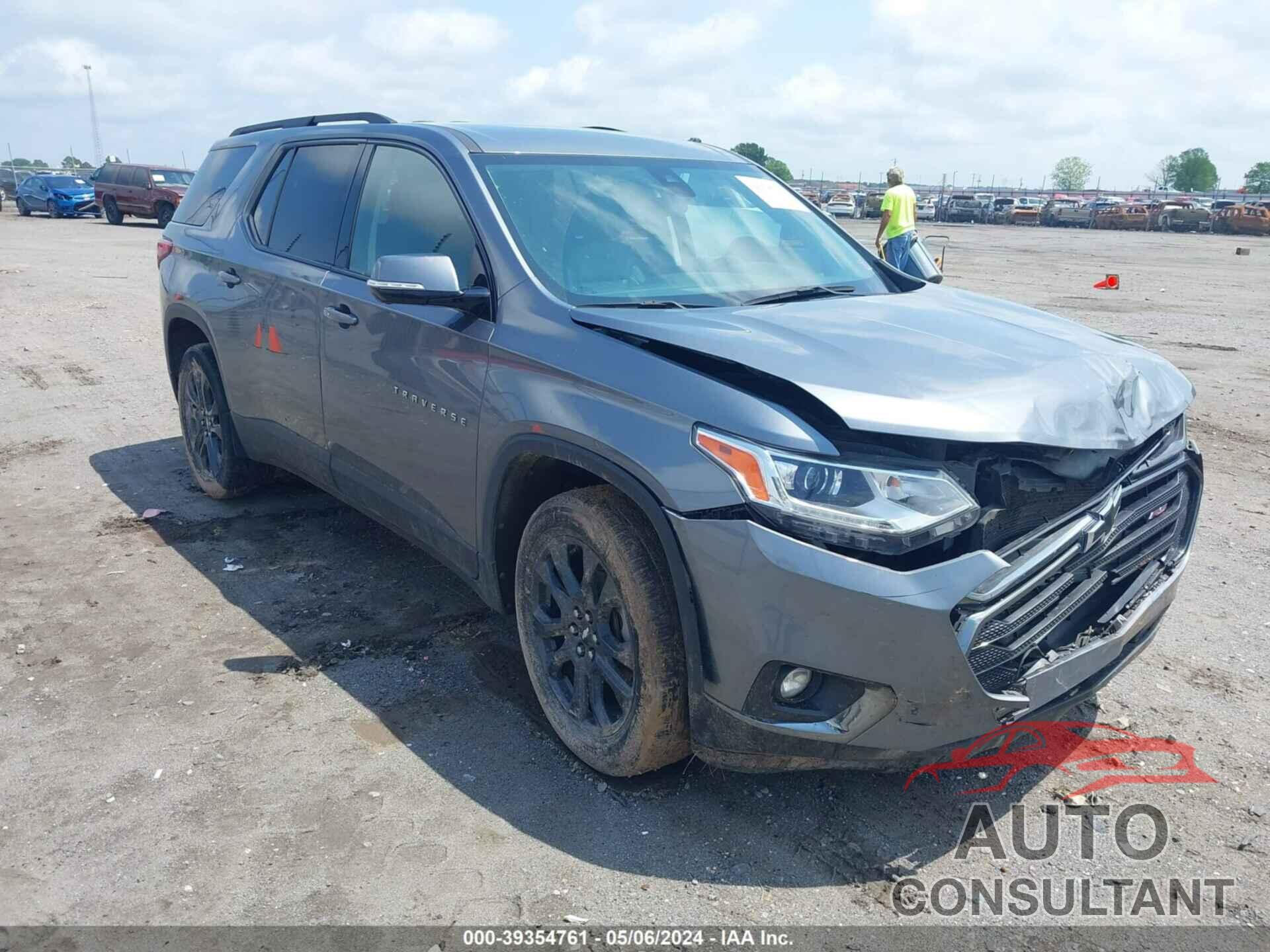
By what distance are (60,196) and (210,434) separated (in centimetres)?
3687

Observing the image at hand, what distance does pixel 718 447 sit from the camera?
8.62 feet

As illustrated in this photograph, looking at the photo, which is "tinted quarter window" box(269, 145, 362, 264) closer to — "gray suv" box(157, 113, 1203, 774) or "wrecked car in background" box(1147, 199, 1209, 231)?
"gray suv" box(157, 113, 1203, 774)

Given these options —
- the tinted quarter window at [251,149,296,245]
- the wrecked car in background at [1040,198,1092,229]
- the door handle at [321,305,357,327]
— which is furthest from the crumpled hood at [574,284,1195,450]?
the wrecked car in background at [1040,198,1092,229]

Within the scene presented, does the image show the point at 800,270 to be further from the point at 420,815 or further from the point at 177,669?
the point at 177,669

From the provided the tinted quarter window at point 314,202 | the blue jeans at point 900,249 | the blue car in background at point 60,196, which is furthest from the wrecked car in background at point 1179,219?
the tinted quarter window at point 314,202

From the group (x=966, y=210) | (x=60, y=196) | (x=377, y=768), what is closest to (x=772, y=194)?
(x=377, y=768)

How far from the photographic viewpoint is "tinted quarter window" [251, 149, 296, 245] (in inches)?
194

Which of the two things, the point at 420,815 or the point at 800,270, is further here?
the point at 800,270

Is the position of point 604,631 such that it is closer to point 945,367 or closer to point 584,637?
point 584,637

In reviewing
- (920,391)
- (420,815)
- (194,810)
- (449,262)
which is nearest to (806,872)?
(420,815)

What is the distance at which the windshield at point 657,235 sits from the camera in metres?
3.48

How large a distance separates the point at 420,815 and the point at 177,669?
1.46 metres

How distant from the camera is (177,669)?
3934 millimetres

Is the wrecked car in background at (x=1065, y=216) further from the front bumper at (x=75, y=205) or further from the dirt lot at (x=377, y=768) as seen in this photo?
the dirt lot at (x=377, y=768)
